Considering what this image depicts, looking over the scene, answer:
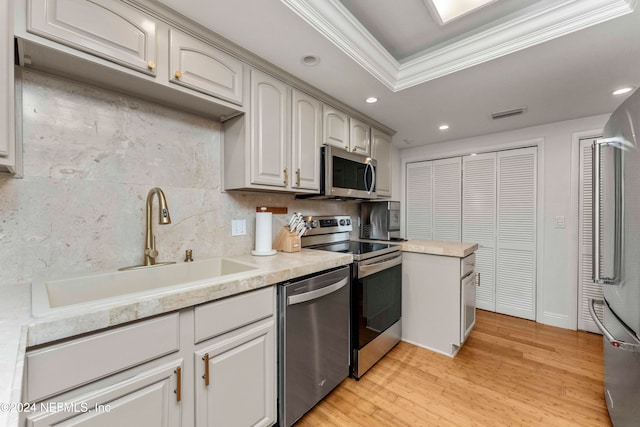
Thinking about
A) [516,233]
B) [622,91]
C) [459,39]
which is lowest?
[516,233]

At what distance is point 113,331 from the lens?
872 mm

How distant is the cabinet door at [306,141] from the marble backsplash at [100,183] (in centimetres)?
54

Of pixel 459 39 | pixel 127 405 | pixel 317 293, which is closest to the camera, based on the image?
pixel 127 405

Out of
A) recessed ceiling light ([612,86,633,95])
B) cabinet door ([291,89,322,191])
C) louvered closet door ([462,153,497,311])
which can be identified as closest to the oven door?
cabinet door ([291,89,322,191])

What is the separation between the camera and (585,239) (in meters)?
2.68

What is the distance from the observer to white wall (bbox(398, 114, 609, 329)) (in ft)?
8.96

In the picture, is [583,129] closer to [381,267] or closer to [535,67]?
[535,67]

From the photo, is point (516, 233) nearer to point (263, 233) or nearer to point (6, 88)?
point (263, 233)

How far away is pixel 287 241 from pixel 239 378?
0.95 meters

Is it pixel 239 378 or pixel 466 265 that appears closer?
pixel 239 378

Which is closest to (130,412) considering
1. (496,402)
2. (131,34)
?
(131,34)

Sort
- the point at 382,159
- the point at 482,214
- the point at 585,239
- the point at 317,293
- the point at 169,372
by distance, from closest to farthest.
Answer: the point at 169,372 < the point at 317,293 < the point at 585,239 < the point at 382,159 < the point at 482,214

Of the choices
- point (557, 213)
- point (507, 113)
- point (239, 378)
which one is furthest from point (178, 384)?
point (557, 213)

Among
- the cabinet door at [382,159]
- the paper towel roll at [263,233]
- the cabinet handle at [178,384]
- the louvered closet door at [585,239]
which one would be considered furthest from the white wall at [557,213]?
the cabinet handle at [178,384]
